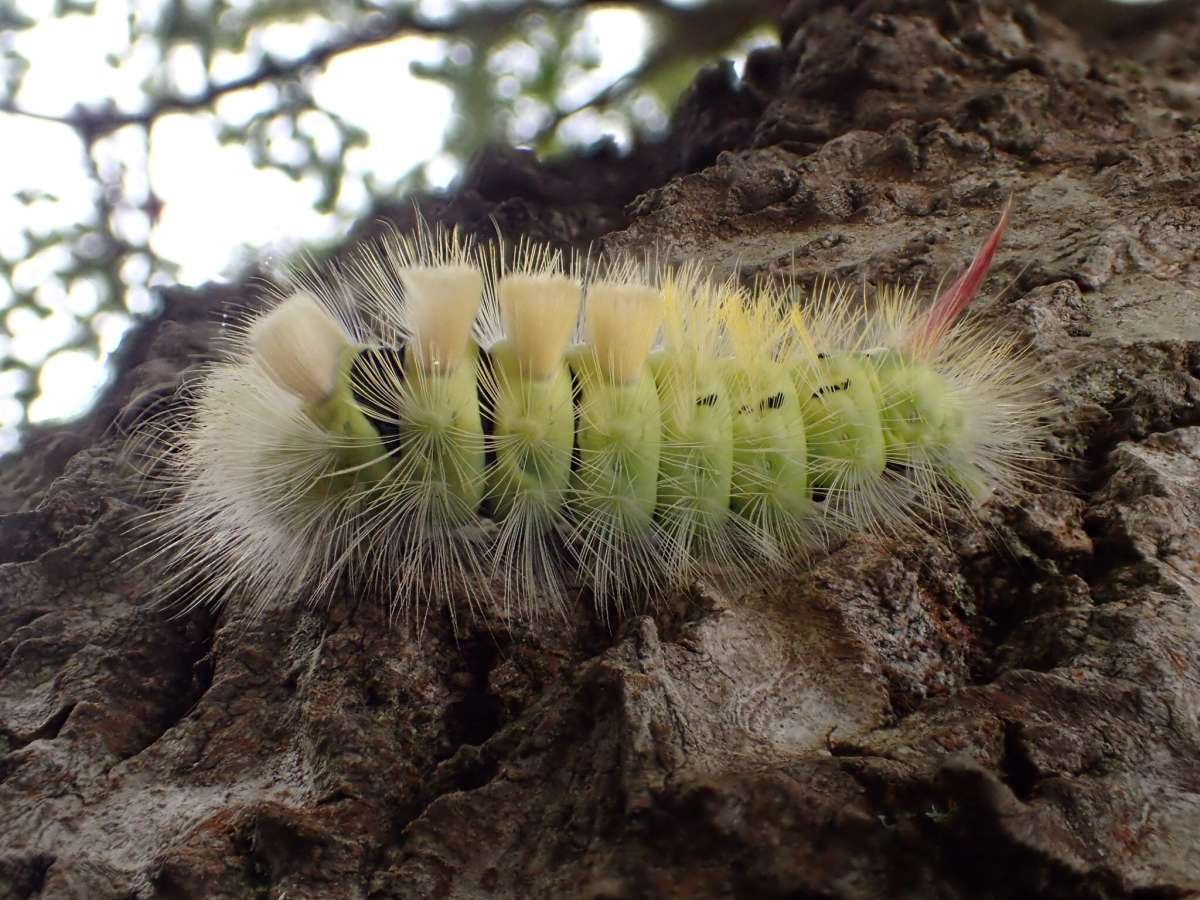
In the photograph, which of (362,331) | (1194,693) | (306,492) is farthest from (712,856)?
(362,331)

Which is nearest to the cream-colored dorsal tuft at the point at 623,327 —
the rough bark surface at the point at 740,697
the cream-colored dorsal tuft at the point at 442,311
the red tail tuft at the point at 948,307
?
the cream-colored dorsal tuft at the point at 442,311

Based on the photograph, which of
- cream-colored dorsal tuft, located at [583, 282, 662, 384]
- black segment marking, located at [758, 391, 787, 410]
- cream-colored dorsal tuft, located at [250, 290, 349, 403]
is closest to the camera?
cream-colored dorsal tuft, located at [250, 290, 349, 403]

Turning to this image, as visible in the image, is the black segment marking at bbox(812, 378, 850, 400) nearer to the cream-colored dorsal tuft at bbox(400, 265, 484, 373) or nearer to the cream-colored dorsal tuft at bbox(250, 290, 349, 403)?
the cream-colored dorsal tuft at bbox(400, 265, 484, 373)

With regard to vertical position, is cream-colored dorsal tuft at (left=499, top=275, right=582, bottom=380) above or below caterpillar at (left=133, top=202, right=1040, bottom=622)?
above

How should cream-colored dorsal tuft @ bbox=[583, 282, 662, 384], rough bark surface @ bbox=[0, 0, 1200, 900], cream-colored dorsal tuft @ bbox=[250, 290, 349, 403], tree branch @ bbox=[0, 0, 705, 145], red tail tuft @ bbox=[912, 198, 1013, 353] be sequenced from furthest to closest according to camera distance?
tree branch @ bbox=[0, 0, 705, 145] < red tail tuft @ bbox=[912, 198, 1013, 353] < cream-colored dorsal tuft @ bbox=[583, 282, 662, 384] < cream-colored dorsal tuft @ bbox=[250, 290, 349, 403] < rough bark surface @ bbox=[0, 0, 1200, 900]

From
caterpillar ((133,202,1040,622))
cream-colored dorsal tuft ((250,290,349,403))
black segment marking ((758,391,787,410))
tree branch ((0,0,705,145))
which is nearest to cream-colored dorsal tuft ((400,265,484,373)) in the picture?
caterpillar ((133,202,1040,622))

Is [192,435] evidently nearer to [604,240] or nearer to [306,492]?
[306,492]

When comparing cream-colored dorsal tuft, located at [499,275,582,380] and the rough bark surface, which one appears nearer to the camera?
the rough bark surface

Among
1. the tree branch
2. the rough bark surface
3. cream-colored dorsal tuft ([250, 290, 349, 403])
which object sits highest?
the tree branch
